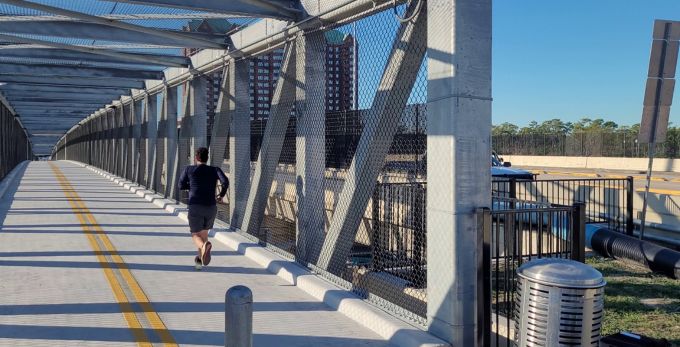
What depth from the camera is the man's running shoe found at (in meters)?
8.27

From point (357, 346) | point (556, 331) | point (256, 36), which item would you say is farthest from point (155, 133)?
point (556, 331)

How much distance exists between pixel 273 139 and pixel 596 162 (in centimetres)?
4108

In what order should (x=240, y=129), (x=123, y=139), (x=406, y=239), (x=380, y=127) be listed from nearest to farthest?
1. (x=380, y=127)
2. (x=406, y=239)
3. (x=240, y=129)
4. (x=123, y=139)

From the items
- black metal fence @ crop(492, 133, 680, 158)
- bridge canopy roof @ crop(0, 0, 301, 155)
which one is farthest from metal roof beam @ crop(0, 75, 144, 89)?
black metal fence @ crop(492, 133, 680, 158)

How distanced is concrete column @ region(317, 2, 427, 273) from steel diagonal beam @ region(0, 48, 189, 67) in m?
8.37

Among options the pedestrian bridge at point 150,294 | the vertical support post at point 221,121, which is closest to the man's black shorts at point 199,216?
the pedestrian bridge at point 150,294

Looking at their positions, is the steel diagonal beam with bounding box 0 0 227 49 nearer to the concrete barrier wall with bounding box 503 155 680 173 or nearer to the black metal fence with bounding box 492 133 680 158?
the concrete barrier wall with bounding box 503 155 680 173

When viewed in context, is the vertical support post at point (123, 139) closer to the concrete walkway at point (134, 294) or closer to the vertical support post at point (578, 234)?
the concrete walkway at point (134, 294)

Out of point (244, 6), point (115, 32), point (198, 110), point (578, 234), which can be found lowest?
point (578, 234)

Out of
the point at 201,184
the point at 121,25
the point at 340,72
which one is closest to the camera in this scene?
the point at 340,72

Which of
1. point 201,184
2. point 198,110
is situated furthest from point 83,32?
point 201,184

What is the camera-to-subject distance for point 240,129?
11.0 metres

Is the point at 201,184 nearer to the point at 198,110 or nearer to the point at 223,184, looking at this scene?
the point at 223,184

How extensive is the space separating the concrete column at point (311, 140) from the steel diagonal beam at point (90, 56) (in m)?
6.56
